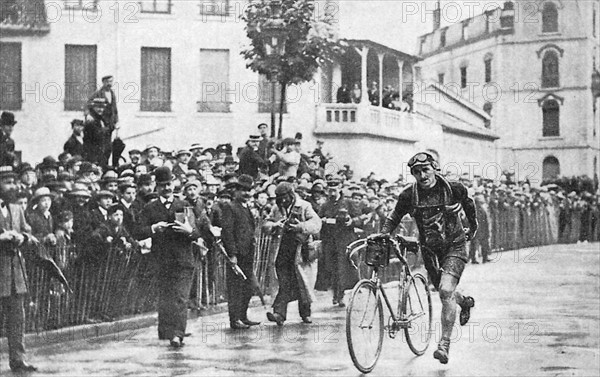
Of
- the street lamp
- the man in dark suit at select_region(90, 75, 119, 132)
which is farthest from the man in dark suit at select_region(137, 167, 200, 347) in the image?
the man in dark suit at select_region(90, 75, 119, 132)

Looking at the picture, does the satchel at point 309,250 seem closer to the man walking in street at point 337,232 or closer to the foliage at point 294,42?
the man walking in street at point 337,232

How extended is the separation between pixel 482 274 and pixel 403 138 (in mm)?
6408

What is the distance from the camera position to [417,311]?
23.5 ft

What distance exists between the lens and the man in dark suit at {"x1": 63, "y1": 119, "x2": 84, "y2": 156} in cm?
1199

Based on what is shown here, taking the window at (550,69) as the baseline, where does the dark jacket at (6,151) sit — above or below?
below

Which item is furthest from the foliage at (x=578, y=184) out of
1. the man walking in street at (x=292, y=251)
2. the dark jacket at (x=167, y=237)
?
the dark jacket at (x=167, y=237)

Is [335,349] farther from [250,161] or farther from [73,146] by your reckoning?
[250,161]

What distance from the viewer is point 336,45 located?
38.2ft

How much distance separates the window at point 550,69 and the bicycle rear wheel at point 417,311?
12.9ft

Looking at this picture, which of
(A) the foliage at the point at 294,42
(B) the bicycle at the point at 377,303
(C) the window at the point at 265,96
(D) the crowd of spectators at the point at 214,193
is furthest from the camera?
(C) the window at the point at 265,96

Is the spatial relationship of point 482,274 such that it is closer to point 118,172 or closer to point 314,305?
point 314,305

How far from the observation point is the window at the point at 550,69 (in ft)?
33.7

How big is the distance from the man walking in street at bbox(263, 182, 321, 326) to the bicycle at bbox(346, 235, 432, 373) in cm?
255

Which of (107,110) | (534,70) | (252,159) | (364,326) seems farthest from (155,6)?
(364,326)
